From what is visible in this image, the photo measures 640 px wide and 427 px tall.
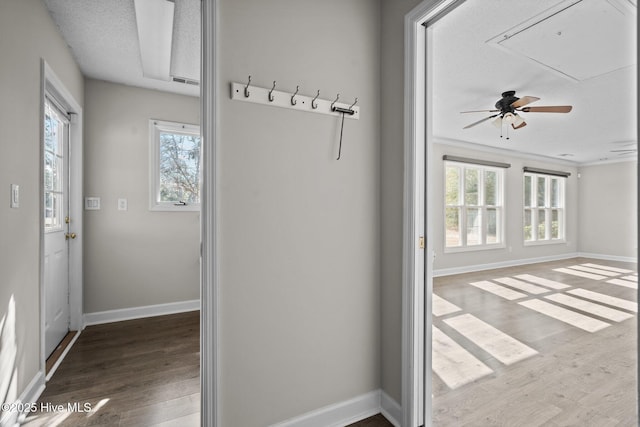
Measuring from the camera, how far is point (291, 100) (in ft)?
5.26

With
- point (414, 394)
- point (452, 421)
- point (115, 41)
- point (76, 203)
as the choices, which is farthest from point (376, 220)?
point (76, 203)

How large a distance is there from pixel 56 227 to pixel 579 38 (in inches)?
178

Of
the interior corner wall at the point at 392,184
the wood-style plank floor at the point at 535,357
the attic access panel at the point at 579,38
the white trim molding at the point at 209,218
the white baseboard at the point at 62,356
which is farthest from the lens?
the white baseboard at the point at 62,356

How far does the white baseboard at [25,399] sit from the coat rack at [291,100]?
80.2 inches

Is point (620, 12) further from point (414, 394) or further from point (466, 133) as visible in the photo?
point (466, 133)

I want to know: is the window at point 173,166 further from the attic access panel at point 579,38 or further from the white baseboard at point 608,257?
the white baseboard at point 608,257

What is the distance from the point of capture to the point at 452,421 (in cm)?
175

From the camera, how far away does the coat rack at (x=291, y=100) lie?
4.89ft

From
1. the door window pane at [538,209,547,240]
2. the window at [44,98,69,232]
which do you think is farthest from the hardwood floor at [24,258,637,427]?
the door window pane at [538,209,547,240]

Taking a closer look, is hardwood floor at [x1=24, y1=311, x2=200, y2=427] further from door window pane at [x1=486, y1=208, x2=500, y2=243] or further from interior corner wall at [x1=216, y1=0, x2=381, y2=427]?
door window pane at [x1=486, y1=208, x2=500, y2=243]

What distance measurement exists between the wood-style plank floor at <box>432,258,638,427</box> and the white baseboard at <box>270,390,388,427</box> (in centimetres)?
37

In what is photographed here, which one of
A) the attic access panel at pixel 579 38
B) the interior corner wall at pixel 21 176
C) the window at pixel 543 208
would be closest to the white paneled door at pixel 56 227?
the interior corner wall at pixel 21 176

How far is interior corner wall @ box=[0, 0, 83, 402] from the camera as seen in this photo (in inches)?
62.6

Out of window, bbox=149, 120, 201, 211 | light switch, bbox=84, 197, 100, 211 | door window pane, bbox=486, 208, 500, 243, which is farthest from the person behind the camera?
door window pane, bbox=486, 208, 500, 243
